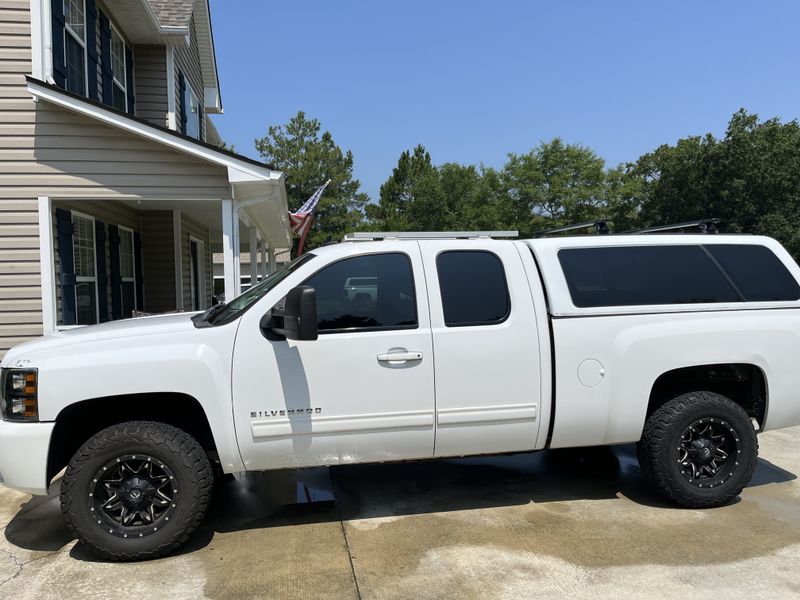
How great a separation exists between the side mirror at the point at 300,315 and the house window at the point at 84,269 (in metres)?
6.66

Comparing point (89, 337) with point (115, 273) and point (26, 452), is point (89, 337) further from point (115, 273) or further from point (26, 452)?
Answer: point (115, 273)

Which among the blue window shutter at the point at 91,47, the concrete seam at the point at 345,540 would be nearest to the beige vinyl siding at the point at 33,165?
the blue window shutter at the point at 91,47

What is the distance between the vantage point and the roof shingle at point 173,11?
11.4 meters

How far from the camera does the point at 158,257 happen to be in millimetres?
12383

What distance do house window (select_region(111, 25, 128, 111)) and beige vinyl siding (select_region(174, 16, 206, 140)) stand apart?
107cm

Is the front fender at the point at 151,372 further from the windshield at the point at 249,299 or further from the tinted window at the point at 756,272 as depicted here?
the tinted window at the point at 756,272

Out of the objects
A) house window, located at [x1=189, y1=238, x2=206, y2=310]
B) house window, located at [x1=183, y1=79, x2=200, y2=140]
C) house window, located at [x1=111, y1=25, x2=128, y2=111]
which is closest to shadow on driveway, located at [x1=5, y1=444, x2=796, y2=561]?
house window, located at [x1=111, y1=25, x2=128, y2=111]

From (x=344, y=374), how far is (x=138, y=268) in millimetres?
9620

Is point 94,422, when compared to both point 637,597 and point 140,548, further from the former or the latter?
point 637,597

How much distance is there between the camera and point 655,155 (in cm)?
4272

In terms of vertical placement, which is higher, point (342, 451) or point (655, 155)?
point (655, 155)

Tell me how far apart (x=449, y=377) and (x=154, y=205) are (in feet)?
27.2

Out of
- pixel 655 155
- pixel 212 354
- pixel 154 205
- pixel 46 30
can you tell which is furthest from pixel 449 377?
pixel 655 155

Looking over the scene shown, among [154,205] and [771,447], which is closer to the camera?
[771,447]
